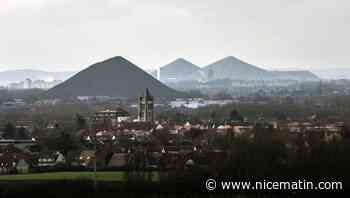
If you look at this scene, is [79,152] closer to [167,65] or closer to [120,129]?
[120,129]

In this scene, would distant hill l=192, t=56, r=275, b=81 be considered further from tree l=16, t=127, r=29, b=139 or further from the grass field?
the grass field

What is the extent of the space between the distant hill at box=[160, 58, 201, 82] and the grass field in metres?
145

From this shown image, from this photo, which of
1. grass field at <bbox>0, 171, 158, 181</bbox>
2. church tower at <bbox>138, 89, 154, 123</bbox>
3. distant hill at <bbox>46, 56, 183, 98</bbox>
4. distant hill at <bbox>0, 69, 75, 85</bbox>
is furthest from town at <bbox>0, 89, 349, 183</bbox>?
distant hill at <bbox>0, 69, 75, 85</bbox>

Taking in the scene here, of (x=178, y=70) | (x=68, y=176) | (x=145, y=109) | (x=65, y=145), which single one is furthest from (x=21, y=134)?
(x=178, y=70)

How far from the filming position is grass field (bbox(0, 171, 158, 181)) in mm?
19406

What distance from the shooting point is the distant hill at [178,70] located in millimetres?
170500

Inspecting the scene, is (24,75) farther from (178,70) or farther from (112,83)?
(112,83)

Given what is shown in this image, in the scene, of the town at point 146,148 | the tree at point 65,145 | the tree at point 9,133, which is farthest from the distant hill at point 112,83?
the tree at point 65,145

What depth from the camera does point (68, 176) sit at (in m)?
20.5

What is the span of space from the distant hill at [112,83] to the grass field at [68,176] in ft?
212

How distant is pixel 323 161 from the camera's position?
61.8 ft

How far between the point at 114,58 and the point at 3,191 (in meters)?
80.4

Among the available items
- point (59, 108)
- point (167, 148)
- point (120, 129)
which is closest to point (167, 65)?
point (59, 108)

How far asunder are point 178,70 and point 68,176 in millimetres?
157881
